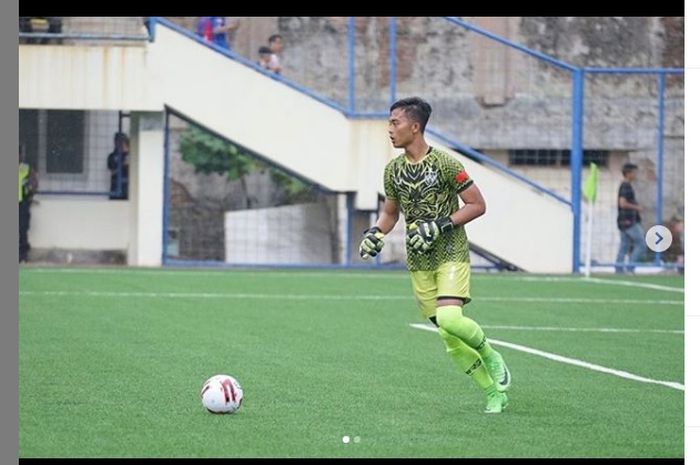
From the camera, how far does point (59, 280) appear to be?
21.7 m

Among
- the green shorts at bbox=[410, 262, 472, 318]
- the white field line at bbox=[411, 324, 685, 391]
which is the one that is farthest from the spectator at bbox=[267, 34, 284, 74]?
the green shorts at bbox=[410, 262, 472, 318]

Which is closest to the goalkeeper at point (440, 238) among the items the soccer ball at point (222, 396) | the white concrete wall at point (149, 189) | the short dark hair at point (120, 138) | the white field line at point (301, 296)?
the soccer ball at point (222, 396)

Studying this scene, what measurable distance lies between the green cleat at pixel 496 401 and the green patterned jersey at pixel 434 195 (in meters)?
0.91

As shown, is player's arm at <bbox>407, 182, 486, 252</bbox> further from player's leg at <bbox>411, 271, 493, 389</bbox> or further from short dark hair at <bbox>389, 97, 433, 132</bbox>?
short dark hair at <bbox>389, 97, 433, 132</bbox>

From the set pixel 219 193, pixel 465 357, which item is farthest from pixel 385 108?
pixel 465 357

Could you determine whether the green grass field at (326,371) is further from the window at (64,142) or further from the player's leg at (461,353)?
the window at (64,142)

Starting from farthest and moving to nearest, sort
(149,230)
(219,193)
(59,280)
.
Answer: (219,193) < (149,230) < (59,280)

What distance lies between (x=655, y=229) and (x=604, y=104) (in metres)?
5.35

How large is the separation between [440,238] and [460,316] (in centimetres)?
56

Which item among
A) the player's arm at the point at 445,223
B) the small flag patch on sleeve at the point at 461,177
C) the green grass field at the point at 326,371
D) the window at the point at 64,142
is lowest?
the green grass field at the point at 326,371

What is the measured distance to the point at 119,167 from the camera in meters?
27.9

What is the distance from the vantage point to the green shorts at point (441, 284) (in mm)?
10648

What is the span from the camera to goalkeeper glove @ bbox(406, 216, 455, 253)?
10.5 meters
